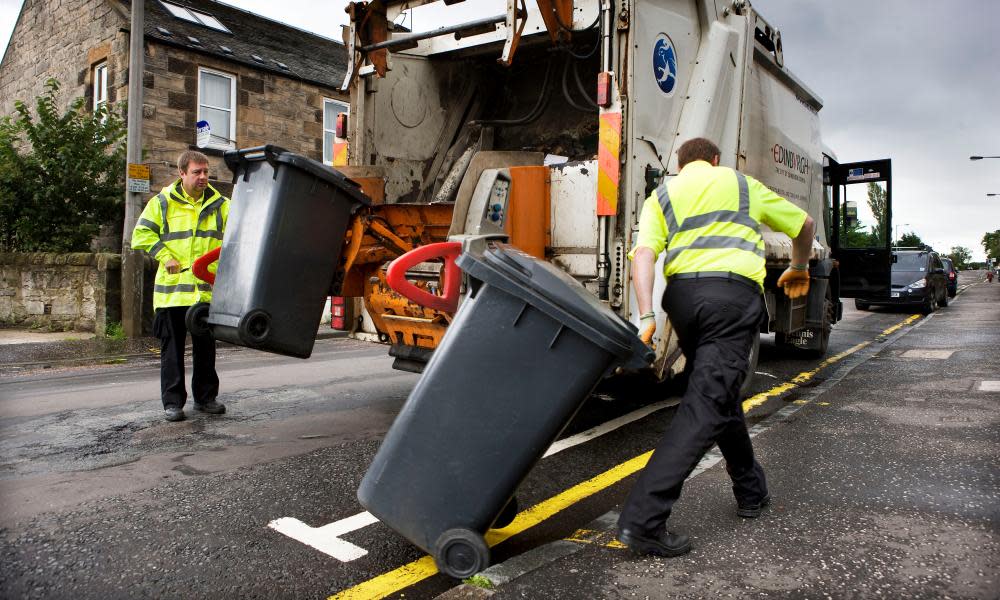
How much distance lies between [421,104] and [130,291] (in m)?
5.48

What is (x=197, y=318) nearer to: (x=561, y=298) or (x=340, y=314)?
(x=340, y=314)

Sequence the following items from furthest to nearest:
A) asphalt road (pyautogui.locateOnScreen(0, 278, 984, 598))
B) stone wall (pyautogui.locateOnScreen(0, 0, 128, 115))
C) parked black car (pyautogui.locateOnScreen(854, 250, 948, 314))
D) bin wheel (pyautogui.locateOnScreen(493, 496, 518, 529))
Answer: parked black car (pyautogui.locateOnScreen(854, 250, 948, 314))
stone wall (pyautogui.locateOnScreen(0, 0, 128, 115))
bin wheel (pyautogui.locateOnScreen(493, 496, 518, 529))
asphalt road (pyautogui.locateOnScreen(0, 278, 984, 598))

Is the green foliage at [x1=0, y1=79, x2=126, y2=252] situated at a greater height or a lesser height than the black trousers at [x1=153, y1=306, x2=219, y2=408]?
greater

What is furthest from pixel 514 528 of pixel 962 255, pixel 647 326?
pixel 962 255

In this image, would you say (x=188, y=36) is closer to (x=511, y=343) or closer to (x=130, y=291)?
(x=130, y=291)

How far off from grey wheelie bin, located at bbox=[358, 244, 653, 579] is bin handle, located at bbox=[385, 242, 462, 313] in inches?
18.8

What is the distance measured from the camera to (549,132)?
583 centimetres

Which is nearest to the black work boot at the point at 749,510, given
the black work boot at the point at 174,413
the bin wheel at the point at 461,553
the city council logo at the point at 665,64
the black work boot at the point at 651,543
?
the black work boot at the point at 651,543

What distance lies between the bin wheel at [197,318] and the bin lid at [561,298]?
2295 mm

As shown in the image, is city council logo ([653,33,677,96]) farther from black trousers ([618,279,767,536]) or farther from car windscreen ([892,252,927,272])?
car windscreen ([892,252,927,272])

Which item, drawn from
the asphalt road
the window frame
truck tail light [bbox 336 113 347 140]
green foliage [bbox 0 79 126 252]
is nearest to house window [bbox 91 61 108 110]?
the window frame

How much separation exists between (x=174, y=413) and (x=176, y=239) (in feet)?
3.42

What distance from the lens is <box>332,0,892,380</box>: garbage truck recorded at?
4215 mm

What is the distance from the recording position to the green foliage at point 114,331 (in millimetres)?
9141
